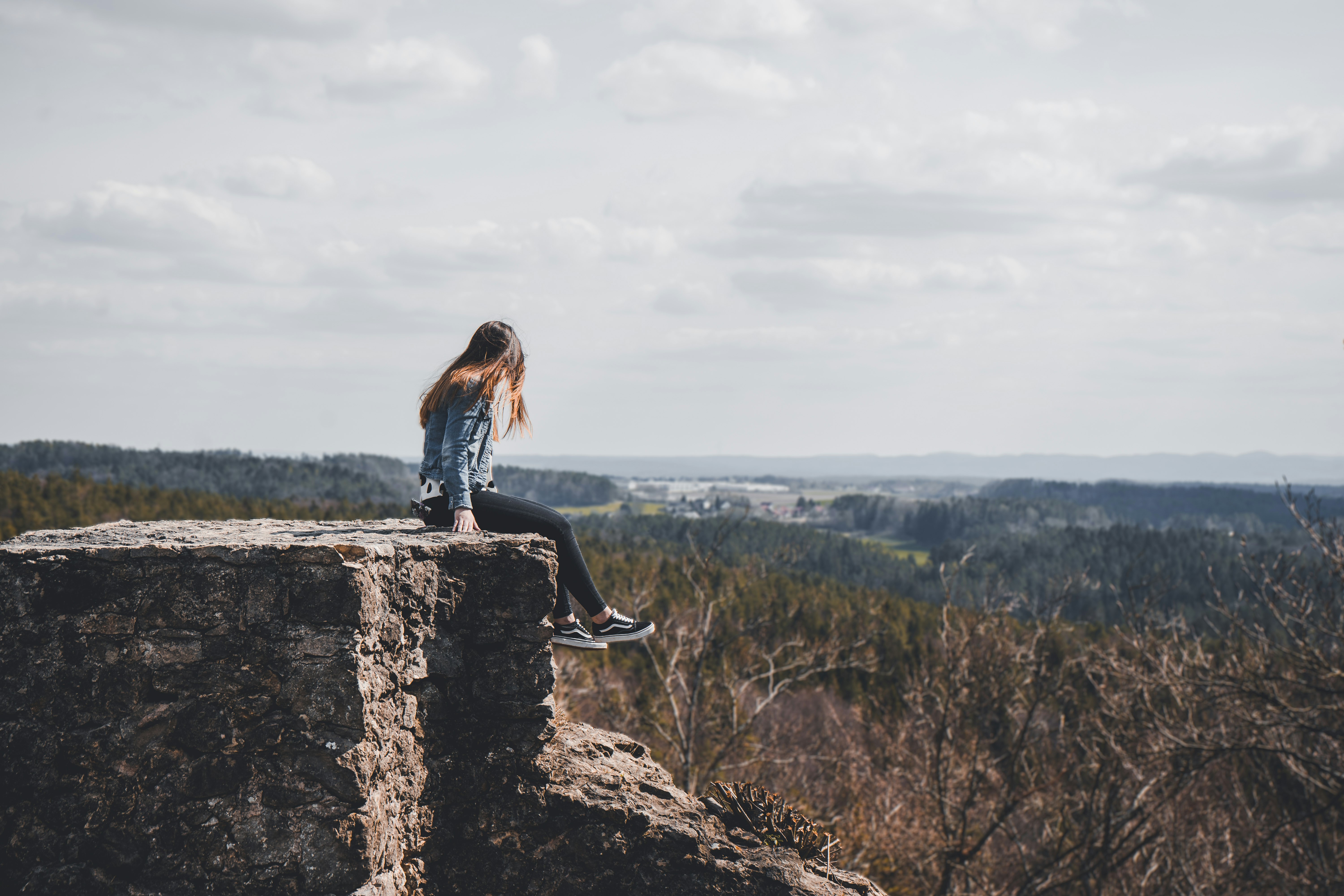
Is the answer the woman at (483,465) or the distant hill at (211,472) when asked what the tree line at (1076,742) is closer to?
the woman at (483,465)

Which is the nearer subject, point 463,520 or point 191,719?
point 191,719

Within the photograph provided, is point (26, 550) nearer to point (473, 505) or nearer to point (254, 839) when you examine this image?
point (254, 839)

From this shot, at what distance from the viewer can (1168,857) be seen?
57.4ft

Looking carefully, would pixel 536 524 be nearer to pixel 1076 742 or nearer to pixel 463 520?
pixel 463 520

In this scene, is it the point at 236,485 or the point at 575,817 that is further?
the point at 236,485

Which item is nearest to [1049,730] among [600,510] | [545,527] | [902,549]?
[545,527]

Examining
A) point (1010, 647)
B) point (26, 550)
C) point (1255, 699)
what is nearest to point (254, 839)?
point (26, 550)

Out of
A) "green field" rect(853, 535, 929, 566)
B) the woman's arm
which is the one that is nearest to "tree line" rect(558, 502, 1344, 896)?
the woman's arm

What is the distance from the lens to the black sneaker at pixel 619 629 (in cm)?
663

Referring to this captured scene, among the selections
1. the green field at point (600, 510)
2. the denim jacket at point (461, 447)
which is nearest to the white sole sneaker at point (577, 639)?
the denim jacket at point (461, 447)

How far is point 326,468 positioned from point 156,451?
33172mm

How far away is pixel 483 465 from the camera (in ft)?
20.4

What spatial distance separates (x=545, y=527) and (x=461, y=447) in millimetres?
766

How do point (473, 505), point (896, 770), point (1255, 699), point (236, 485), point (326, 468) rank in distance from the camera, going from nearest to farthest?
point (473, 505) < point (1255, 699) < point (896, 770) < point (236, 485) < point (326, 468)
